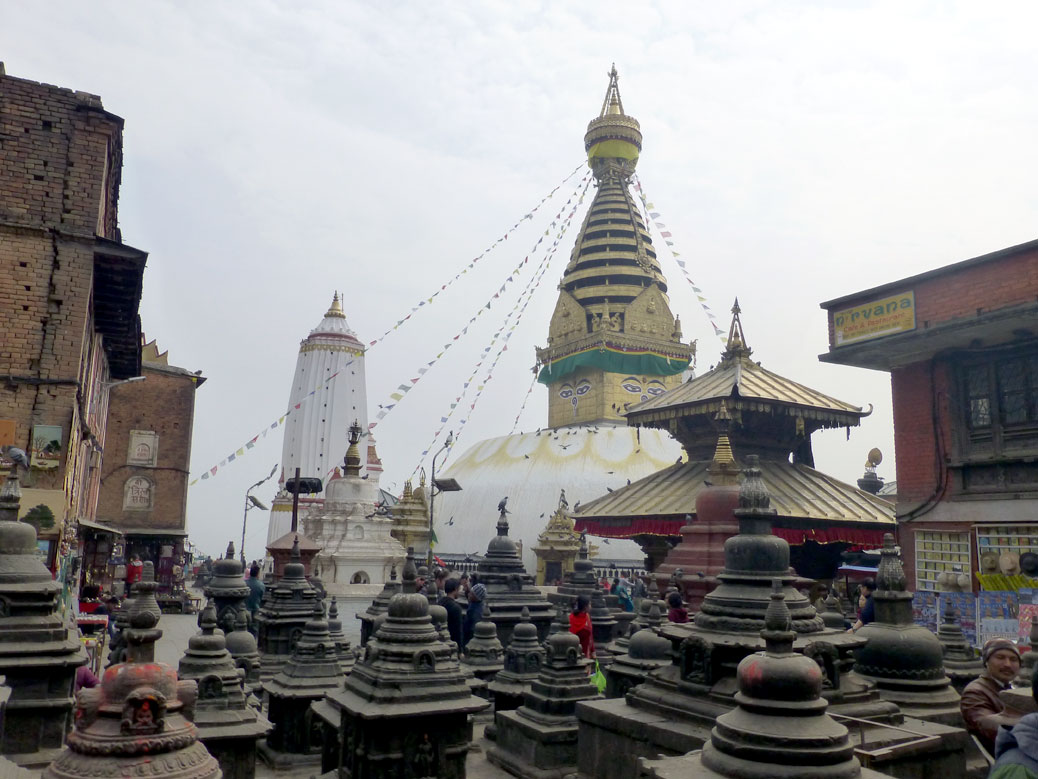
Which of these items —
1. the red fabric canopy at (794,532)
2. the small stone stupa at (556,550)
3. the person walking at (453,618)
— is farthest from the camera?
the small stone stupa at (556,550)

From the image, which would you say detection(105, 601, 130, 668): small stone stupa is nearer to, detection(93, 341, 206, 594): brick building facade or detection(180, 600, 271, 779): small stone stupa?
detection(180, 600, 271, 779): small stone stupa

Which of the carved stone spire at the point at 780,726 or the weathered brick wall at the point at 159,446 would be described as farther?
the weathered brick wall at the point at 159,446

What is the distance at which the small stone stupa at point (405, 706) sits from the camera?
5.38 m

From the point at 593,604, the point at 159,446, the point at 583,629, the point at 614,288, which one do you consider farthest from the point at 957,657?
the point at 614,288

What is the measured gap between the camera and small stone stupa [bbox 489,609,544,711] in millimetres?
7516

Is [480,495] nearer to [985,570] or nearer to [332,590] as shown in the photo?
[332,590]

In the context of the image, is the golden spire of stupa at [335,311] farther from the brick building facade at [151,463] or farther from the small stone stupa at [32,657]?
the small stone stupa at [32,657]

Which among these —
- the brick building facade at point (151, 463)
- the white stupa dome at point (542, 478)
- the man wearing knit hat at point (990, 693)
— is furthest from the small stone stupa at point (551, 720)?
the white stupa dome at point (542, 478)

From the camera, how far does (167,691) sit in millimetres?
2918

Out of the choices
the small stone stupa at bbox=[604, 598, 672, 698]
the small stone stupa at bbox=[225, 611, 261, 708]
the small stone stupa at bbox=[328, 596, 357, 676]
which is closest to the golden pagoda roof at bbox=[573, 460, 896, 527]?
the small stone stupa at bbox=[604, 598, 672, 698]

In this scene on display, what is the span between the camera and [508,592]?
12.5 metres

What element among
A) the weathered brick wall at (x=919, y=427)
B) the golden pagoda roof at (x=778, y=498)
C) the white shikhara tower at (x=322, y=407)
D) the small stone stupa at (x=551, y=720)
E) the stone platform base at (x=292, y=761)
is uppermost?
the white shikhara tower at (x=322, y=407)

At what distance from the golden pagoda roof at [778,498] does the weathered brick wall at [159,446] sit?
16187mm

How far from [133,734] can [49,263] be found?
10033 mm
